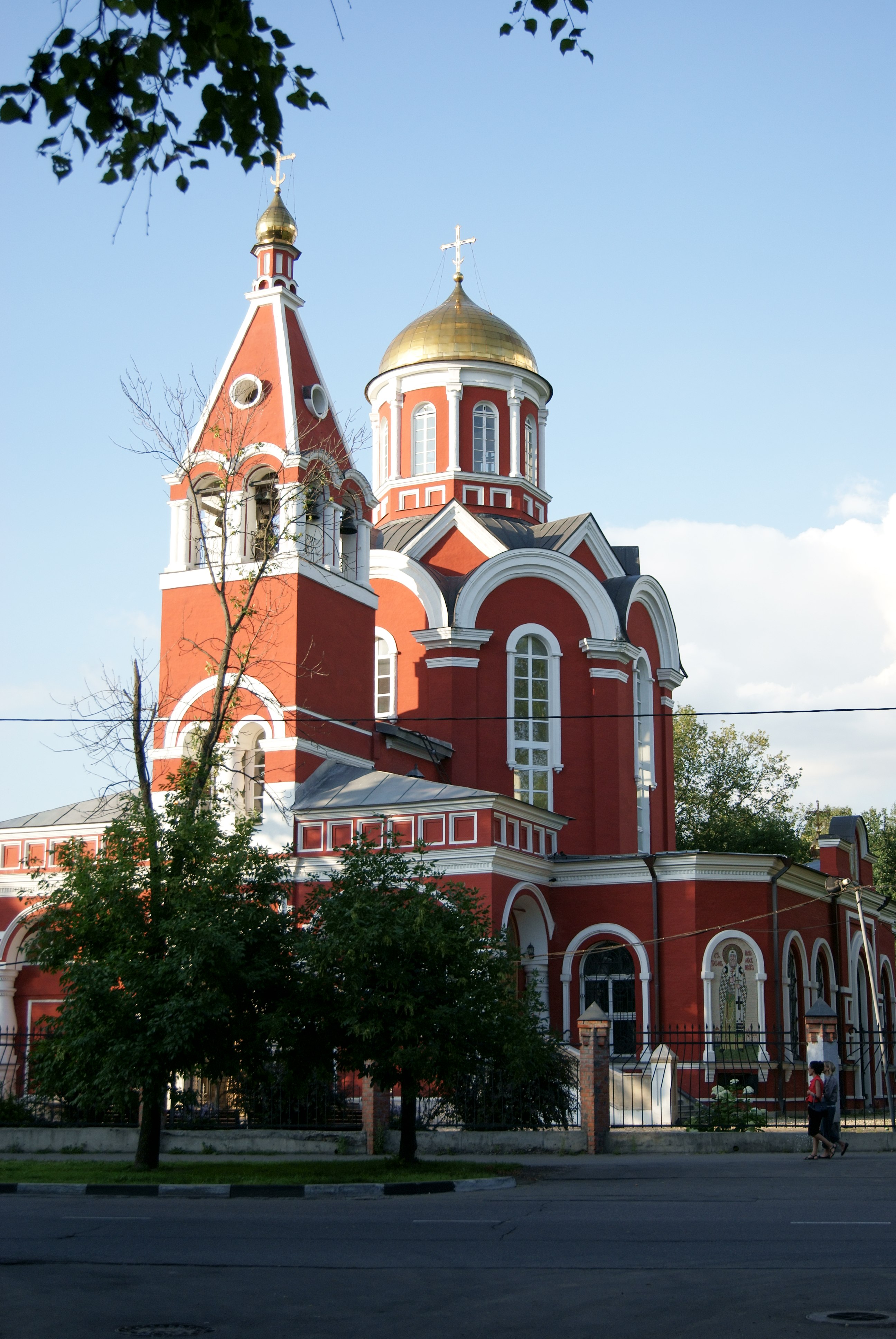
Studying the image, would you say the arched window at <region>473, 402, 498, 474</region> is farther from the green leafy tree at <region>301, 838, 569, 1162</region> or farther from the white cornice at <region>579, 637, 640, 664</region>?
the green leafy tree at <region>301, 838, 569, 1162</region>

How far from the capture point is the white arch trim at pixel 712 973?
21.8 meters

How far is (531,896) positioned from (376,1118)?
6.97m

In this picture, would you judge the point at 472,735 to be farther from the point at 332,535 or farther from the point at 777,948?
the point at 777,948

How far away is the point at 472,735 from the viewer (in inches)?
1013

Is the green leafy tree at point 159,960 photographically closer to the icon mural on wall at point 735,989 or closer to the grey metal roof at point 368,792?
the grey metal roof at point 368,792

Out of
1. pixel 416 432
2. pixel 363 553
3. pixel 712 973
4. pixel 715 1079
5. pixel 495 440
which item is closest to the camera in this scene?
pixel 715 1079

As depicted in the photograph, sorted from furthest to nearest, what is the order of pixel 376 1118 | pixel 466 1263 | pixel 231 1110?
pixel 231 1110 < pixel 376 1118 < pixel 466 1263

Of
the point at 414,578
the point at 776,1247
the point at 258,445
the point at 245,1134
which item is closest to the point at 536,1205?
the point at 776,1247

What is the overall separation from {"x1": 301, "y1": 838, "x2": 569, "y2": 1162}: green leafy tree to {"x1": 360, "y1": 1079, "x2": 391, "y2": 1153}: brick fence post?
3.92 ft

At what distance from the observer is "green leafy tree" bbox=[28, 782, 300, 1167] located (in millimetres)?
14094

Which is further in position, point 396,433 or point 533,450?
point 533,450

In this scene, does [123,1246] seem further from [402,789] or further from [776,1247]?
[402,789]

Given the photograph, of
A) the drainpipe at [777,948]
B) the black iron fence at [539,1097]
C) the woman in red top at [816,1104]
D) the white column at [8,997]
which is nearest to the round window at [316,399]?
the white column at [8,997]

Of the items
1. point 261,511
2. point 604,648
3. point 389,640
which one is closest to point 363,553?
point 261,511
